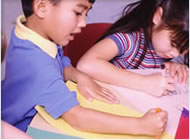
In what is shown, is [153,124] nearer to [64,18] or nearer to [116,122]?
[116,122]

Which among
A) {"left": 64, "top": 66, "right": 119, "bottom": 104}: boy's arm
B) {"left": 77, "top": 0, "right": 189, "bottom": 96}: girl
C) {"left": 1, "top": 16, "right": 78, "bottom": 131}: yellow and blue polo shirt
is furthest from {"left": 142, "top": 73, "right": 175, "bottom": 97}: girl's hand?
{"left": 1, "top": 16, "right": 78, "bottom": 131}: yellow and blue polo shirt

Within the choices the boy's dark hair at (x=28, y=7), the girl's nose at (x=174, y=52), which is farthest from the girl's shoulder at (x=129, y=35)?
the boy's dark hair at (x=28, y=7)

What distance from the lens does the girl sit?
2.64ft

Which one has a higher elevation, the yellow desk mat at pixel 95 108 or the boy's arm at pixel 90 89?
the boy's arm at pixel 90 89

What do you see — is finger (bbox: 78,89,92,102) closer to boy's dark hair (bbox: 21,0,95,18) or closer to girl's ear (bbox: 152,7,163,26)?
boy's dark hair (bbox: 21,0,95,18)

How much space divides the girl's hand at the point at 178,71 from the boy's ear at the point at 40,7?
0.44 m

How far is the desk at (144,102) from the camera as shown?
0.61 m

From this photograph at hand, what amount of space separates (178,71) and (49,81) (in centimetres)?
46

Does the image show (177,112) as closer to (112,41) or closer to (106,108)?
(106,108)

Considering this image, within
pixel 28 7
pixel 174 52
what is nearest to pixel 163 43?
pixel 174 52

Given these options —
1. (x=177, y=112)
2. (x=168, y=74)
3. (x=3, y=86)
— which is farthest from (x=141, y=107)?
(x=3, y=86)

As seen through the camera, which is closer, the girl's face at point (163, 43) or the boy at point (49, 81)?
the boy at point (49, 81)

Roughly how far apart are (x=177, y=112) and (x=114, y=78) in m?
0.21

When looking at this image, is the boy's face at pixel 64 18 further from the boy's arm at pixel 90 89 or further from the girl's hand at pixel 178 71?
the girl's hand at pixel 178 71
